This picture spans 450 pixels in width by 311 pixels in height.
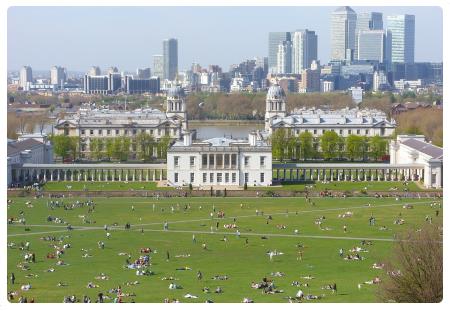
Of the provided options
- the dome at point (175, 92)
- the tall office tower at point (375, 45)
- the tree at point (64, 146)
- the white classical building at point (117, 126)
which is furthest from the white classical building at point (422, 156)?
the tall office tower at point (375, 45)

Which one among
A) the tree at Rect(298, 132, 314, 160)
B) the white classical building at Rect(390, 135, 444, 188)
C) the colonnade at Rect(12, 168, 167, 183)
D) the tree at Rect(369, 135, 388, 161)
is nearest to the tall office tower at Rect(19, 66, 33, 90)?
the tree at Rect(298, 132, 314, 160)

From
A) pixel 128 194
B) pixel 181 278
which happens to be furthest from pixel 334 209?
pixel 181 278

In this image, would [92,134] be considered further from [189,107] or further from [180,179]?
[189,107]

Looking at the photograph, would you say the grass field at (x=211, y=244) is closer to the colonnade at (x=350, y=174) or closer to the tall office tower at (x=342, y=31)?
the colonnade at (x=350, y=174)

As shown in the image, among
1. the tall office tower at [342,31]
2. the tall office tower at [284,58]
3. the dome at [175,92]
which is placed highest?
the tall office tower at [342,31]

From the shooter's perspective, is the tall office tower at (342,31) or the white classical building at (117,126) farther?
the tall office tower at (342,31)
